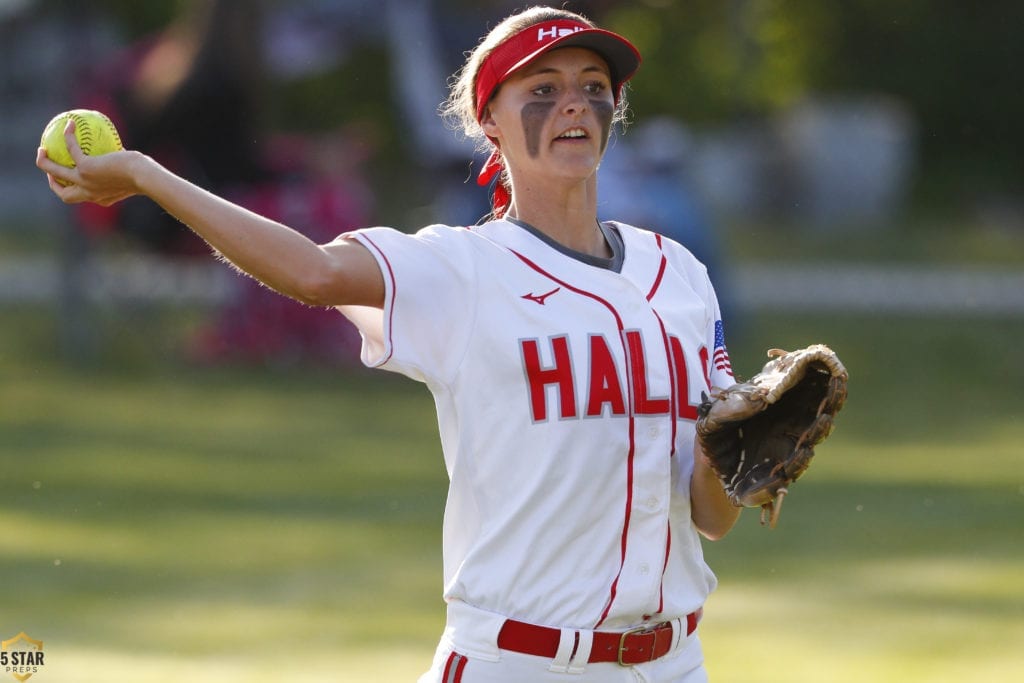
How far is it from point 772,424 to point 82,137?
1.59 m

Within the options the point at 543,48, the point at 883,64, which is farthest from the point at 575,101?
the point at 883,64

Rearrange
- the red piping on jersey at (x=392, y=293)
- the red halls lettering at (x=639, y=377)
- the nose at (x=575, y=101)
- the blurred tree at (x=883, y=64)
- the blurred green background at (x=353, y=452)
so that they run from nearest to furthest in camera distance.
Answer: the red piping on jersey at (x=392, y=293), the red halls lettering at (x=639, y=377), the nose at (x=575, y=101), the blurred green background at (x=353, y=452), the blurred tree at (x=883, y=64)

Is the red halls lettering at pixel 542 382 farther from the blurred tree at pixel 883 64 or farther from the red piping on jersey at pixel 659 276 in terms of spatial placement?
the blurred tree at pixel 883 64

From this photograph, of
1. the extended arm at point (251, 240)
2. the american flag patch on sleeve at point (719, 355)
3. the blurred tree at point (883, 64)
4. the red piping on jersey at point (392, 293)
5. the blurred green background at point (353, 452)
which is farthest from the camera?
the blurred tree at point (883, 64)

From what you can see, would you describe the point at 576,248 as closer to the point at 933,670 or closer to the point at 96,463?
the point at 933,670

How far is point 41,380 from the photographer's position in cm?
1555

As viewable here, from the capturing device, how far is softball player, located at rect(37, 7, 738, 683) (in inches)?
139

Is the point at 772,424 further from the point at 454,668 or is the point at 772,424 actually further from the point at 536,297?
the point at 454,668

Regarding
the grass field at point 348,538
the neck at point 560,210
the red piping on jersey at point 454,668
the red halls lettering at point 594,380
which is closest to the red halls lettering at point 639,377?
the red halls lettering at point 594,380

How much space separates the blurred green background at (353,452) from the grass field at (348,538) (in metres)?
0.03

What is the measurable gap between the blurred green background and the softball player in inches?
129

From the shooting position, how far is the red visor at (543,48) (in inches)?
146

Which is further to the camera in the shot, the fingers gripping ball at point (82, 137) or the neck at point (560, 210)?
the neck at point (560, 210)

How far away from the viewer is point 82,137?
3736 mm
